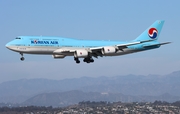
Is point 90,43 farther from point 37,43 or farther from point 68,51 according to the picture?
point 37,43

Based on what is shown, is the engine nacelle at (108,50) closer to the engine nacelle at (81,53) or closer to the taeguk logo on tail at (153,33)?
the engine nacelle at (81,53)

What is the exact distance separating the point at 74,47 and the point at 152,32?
26.8 metres

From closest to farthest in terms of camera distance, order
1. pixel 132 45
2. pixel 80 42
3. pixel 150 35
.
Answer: pixel 80 42 → pixel 132 45 → pixel 150 35

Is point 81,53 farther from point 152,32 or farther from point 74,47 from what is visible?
point 152,32

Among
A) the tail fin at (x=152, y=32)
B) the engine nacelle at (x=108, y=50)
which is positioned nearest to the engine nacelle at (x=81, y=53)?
the engine nacelle at (x=108, y=50)

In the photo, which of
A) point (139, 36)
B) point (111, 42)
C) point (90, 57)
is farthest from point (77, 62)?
point (139, 36)

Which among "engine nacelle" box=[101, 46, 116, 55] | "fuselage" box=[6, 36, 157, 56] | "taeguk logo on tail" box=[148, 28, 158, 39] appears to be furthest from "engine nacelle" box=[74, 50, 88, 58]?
"taeguk logo on tail" box=[148, 28, 158, 39]

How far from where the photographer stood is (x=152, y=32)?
113 meters

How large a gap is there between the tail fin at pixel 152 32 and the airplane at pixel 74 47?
3.67 metres

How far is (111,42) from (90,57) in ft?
25.5

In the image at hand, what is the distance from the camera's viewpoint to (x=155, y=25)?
375 ft

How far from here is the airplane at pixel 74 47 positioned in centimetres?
9162

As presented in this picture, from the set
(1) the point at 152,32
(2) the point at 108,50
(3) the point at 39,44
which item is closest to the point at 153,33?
(1) the point at 152,32

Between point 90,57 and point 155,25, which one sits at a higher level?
point 155,25
